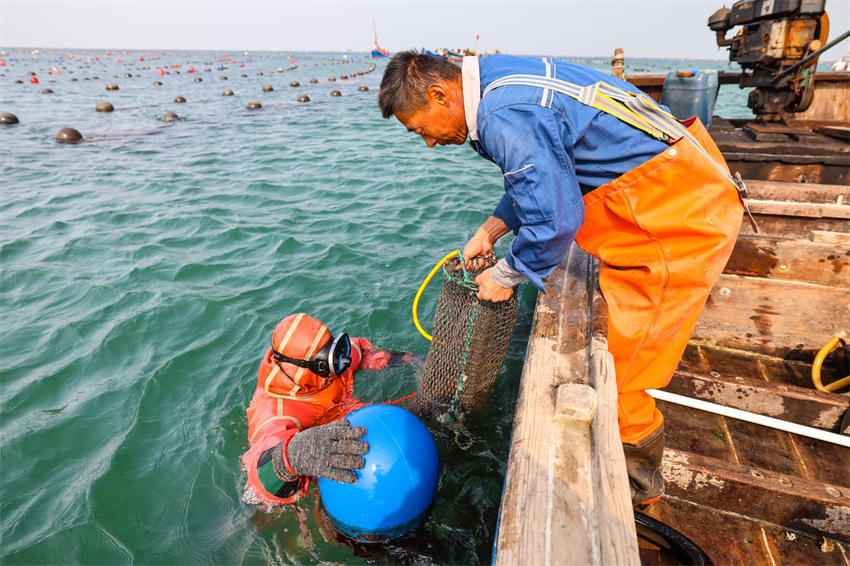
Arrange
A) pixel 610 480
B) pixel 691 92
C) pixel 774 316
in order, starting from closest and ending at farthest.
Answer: pixel 610 480, pixel 774 316, pixel 691 92

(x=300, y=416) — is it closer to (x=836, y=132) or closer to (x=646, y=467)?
(x=646, y=467)

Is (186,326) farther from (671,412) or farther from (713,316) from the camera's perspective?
Result: (713,316)

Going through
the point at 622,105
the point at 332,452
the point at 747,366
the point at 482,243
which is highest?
the point at 622,105

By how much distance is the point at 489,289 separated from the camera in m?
2.45

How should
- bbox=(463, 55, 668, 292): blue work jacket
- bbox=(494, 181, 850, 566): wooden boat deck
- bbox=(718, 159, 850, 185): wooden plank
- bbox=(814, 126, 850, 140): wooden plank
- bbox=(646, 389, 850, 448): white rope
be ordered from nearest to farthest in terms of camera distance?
bbox=(494, 181, 850, 566): wooden boat deck → bbox=(463, 55, 668, 292): blue work jacket → bbox=(646, 389, 850, 448): white rope → bbox=(718, 159, 850, 185): wooden plank → bbox=(814, 126, 850, 140): wooden plank

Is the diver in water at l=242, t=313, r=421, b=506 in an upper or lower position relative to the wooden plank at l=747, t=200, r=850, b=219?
lower

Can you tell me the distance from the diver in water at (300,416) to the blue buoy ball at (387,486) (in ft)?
0.27

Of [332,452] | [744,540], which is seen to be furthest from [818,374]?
[332,452]

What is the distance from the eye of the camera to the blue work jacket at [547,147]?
1870mm

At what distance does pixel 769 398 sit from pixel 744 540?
3.04 feet

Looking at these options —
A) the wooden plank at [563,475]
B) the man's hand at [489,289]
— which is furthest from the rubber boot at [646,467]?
the man's hand at [489,289]

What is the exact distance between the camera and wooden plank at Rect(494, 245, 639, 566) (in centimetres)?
141

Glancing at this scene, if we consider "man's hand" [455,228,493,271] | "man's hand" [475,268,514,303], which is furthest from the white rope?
"man's hand" [455,228,493,271]

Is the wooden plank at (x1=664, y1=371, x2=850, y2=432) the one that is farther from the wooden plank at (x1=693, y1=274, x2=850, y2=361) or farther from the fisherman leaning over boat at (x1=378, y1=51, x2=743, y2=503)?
the fisherman leaning over boat at (x1=378, y1=51, x2=743, y2=503)
